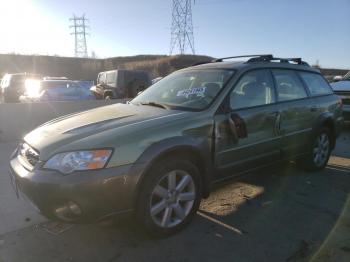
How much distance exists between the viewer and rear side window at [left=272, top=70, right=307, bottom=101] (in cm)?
492

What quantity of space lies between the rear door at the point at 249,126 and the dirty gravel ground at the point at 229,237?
43 centimetres

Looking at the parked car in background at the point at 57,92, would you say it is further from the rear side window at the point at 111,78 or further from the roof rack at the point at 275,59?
the roof rack at the point at 275,59

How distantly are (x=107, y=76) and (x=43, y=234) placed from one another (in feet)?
53.9

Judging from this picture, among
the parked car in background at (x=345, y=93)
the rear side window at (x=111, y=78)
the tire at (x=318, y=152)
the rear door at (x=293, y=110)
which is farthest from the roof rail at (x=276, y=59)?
the rear side window at (x=111, y=78)

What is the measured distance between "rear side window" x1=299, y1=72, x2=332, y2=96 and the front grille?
150 inches

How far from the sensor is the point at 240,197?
15.7 ft

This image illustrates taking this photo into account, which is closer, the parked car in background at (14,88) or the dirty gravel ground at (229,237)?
the dirty gravel ground at (229,237)

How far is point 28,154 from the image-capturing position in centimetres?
361

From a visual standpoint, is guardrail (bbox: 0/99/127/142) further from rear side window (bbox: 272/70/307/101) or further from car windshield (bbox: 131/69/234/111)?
rear side window (bbox: 272/70/307/101)

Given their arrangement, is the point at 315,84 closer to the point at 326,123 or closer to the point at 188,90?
the point at 326,123

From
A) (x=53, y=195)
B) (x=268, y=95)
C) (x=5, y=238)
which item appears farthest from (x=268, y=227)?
(x=5, y=238)

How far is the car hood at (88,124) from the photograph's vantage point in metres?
3.43

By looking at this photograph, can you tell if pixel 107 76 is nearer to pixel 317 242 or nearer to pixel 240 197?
pixel 240 197

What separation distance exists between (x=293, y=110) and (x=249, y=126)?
3.36 feet
